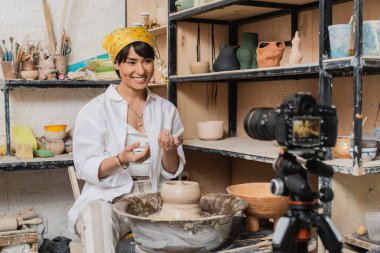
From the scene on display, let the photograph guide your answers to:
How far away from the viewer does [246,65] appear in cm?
327

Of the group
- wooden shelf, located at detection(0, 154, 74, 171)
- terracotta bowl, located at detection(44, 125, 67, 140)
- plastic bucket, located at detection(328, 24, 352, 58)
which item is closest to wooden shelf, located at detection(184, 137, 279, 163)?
plastic bucket, located at detection(328, 24, 352, 58)

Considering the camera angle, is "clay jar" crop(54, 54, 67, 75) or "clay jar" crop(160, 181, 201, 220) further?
"clay jar" crop(54, 54, 67, 75)

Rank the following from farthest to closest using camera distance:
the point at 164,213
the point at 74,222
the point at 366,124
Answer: the point at 366,124
the point at 74,222
the point at 164,213

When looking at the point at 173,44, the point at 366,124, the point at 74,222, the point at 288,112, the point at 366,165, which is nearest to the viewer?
the point at 288,112

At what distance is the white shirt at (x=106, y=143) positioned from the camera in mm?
2625

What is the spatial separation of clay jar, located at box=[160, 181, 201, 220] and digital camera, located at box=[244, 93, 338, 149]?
60 centimetres

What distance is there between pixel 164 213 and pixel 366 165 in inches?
35.0

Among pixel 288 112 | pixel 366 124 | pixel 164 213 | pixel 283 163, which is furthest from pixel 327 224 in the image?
pixel 366 124

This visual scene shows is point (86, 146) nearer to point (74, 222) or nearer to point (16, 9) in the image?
point (74, 222)

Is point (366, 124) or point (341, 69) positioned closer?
point (341, 69)

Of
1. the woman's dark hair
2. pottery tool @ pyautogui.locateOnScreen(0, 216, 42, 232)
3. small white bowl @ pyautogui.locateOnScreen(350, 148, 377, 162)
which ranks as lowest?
pottery tool @ pyautogui.locateOnScreen(0, 216, 42, 232)

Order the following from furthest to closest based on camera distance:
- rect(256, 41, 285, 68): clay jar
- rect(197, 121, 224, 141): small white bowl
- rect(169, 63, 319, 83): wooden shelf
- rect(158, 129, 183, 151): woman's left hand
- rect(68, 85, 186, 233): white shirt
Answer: rect(197, 121, 224, 141): small white bowl, rect(256, 41, 285, 68): clay jar, rect(68, 85, 186, 233): white shirt, rect(158, 129, 183, 151): woman's left hand, rect(169, 63, 319, 83): wooden shelf

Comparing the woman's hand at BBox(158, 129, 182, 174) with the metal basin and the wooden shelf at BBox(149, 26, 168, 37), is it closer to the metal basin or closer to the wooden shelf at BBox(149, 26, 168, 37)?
the metal basin

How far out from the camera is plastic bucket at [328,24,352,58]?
2.19m
